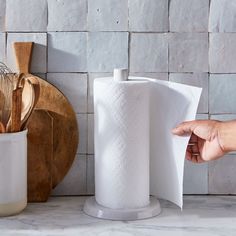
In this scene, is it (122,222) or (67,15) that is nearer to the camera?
(122,222)

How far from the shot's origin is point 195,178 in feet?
3.34

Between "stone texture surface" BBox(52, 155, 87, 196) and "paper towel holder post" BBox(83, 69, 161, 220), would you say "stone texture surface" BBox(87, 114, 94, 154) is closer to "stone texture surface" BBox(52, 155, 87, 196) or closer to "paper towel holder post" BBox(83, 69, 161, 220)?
"stone texture surface" BBox(52, 155, 87, 196)

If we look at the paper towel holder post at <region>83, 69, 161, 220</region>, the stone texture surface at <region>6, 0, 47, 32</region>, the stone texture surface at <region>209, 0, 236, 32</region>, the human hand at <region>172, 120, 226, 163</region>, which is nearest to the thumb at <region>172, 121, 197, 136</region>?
the human hand at <region>172, 120, 226, 163</region>

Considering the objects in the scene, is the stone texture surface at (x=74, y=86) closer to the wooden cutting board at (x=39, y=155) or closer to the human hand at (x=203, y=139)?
the wooden cutting board at (x=39, y=155)

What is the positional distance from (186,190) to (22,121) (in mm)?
379

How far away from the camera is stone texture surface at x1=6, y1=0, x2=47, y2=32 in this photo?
97 centimetres

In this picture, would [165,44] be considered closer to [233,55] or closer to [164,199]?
[233,55]

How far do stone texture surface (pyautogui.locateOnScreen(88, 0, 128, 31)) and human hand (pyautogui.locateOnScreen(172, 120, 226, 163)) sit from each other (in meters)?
0.26

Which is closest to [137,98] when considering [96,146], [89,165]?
[96,146]

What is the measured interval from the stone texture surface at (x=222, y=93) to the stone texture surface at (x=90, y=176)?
0.88 ft

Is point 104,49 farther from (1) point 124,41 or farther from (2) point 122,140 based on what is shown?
(2) point 122,140

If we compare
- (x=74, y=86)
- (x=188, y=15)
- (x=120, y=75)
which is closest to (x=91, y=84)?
(x=74, y=86)

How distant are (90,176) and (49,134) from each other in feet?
0.43

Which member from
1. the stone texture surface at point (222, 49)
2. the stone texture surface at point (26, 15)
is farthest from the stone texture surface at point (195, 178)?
the stone texture surface at point (26, 15)
